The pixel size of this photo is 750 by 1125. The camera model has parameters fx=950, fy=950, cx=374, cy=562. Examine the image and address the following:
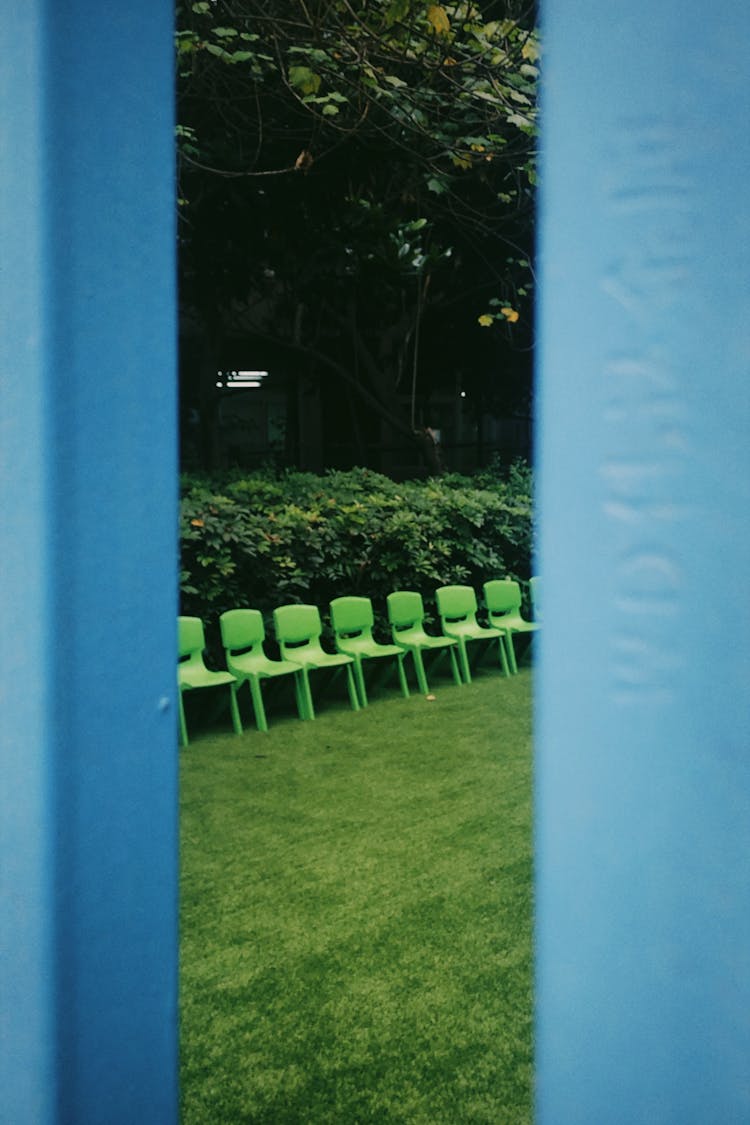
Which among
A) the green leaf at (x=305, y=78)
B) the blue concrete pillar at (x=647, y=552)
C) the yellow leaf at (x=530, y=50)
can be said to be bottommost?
the blue concrete pillar at (x=647, y=552)

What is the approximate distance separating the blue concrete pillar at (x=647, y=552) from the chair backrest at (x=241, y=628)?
5.66 meters

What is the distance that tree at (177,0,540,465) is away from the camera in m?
5.54

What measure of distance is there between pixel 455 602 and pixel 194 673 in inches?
105

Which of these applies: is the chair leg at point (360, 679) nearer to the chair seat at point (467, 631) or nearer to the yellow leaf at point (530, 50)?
the chair seat at point (467, 631)

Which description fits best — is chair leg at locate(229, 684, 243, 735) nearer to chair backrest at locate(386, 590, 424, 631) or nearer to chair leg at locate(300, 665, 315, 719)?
chair leg at locate(300, 665, 315, 719)

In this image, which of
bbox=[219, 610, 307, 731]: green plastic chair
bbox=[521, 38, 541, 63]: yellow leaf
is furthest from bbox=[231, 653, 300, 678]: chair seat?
bbox=[521, 38, 541, 63]: yellow leaf

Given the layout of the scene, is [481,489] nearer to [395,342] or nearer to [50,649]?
[395,342]

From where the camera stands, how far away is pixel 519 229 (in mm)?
9516

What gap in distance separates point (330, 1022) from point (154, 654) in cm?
200

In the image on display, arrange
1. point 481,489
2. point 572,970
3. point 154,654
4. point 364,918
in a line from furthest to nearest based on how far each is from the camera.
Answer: point 481,489, point 364,918, point 154,654, point 572,970

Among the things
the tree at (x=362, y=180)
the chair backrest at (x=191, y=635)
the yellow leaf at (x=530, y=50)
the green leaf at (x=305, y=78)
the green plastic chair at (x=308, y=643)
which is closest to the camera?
the green leaf at (x=305, y=78)

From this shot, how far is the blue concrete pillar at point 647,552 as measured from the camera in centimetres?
99

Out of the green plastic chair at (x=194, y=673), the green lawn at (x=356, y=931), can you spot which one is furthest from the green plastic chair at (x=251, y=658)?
the green lawn at (x=356, y=931)

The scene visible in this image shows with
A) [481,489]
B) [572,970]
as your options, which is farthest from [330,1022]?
[481,489]
